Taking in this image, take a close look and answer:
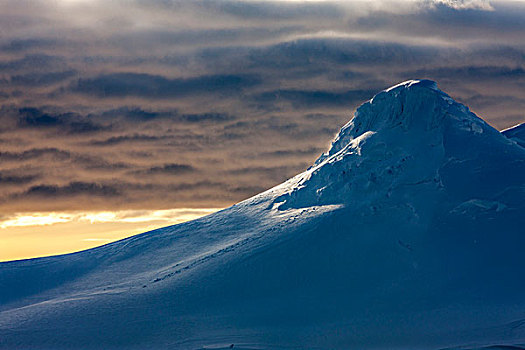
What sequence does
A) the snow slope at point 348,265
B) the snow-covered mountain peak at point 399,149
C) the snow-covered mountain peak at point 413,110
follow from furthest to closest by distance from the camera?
the snow-covered mountain peak at point 413,110 → the snow-covered mountain peak at point 399,149 → the snow slope at point 348,265

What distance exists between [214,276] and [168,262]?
7.10 meters

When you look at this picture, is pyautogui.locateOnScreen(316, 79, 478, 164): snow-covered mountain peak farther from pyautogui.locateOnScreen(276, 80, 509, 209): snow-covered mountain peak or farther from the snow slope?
the snow slope

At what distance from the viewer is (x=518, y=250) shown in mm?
37938

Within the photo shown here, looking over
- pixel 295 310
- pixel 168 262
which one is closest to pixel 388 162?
pixel 295 310

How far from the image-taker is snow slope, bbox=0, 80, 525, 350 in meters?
32.9

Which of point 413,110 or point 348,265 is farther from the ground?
point 413,110

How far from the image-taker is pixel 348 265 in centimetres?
3781

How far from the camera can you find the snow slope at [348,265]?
1296 inches

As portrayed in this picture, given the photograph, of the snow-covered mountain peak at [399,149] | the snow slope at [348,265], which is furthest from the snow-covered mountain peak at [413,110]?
the snow slope at [348,265]

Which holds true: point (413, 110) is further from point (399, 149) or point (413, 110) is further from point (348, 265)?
point (348, 265)

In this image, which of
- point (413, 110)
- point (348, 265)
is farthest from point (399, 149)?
point (348, 265)

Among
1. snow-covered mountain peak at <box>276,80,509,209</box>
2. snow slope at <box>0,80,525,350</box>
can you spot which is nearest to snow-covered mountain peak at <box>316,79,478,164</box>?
snow-covered mountain peak at <box>276,80,509,209</box>

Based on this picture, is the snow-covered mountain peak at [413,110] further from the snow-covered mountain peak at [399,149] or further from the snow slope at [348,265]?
the snow slope at [348,265]

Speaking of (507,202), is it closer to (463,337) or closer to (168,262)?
(463,337)
